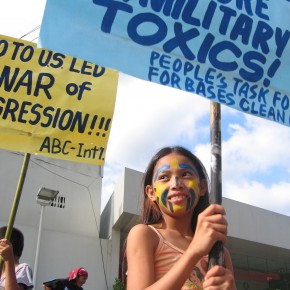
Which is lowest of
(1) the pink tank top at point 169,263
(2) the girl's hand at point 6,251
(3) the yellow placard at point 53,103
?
(1) the pink tank top at point 169,263

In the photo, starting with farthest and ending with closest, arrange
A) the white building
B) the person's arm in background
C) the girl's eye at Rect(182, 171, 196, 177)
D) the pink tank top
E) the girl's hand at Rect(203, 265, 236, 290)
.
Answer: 1. the white building
2. the person's arm in background
3. the girl's eye at Rect(182, 171, 196, 177)
4. the pink tank top
5. the girl's hand at Rect(203, 265, 236, 290)

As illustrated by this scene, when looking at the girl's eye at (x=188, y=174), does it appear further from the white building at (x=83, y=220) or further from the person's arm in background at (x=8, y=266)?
the white building at (x=83, y=220)

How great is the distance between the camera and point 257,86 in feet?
7.06

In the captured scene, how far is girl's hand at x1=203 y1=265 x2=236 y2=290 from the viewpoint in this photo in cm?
138

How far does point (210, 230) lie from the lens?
1.42 m

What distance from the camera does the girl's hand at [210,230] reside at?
4.65 feet

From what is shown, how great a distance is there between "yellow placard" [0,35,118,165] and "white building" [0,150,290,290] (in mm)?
5075

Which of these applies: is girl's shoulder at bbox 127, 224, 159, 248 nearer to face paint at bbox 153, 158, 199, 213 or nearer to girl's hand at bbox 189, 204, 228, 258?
face paint at bbox 153, 158, 199, 213

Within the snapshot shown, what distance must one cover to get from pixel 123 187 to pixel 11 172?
2.51 metres

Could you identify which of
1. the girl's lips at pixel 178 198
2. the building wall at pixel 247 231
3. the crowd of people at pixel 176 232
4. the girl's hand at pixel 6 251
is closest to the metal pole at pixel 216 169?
the crowd of people at pixel 176 232

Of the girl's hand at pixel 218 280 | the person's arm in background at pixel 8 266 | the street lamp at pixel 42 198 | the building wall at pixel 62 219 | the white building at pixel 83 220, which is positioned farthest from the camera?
the white building at pixel 83 220

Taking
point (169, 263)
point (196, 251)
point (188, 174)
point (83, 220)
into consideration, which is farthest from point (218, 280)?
point (83, 220)

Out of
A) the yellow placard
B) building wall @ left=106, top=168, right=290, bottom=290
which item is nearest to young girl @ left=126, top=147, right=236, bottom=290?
the yellow placard

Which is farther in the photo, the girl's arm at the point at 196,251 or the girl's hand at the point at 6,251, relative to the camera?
the girl's hand at the point at 6,251
